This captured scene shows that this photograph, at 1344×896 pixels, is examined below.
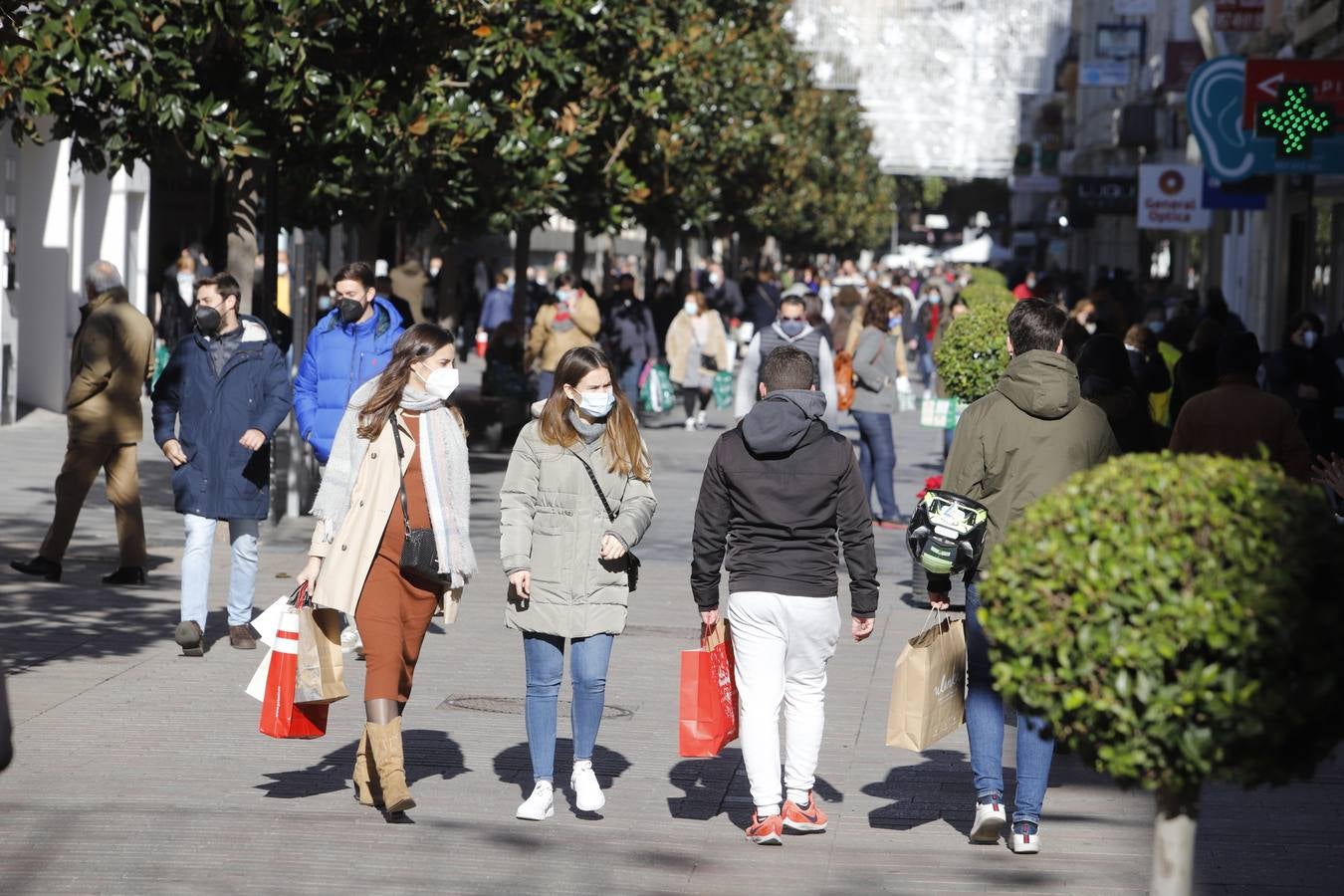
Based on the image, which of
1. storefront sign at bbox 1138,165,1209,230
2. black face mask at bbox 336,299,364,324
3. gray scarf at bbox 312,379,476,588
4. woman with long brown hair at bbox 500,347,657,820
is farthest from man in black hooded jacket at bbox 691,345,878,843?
storefront sign at bbox 1138,165,1209,230

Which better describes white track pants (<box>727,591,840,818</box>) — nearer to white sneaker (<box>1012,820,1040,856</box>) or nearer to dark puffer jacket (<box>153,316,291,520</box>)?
white sneaker (<box>1012,820,1040,856</box>)

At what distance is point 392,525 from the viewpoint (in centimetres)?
719

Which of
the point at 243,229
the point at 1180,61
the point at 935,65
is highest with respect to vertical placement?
the point at 935,65

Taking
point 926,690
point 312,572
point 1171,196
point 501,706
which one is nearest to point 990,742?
point 926,690

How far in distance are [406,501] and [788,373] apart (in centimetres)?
133

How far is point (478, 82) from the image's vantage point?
1633 cm

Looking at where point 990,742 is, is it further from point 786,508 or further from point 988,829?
point 786,508

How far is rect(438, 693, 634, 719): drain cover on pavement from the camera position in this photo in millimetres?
9047

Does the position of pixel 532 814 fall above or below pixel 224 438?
below

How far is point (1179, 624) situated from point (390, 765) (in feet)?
10.8

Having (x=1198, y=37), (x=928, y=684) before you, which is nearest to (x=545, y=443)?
(x=928, y=684)

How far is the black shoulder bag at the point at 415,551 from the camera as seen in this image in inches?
280

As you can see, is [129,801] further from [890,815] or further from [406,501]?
[890,815]

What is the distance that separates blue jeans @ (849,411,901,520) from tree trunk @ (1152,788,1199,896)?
1066 cm
